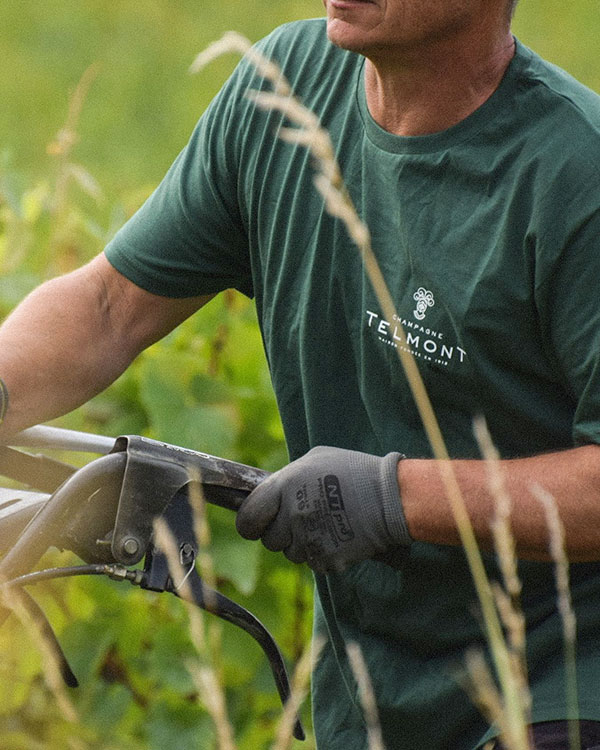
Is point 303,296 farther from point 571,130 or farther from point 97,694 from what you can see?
point 97,694

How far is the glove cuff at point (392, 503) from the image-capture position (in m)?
2.10

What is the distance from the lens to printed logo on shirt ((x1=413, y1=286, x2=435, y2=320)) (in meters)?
2.25

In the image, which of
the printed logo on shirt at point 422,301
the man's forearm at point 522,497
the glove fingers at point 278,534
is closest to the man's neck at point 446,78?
the printed logo on shirt at point 422,301

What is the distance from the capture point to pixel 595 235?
205 cm

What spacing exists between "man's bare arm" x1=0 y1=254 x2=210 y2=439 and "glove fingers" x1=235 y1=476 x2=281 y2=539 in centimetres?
57

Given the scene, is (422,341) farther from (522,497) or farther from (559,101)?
(559,101)

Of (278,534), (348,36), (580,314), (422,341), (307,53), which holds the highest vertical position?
(348,36)

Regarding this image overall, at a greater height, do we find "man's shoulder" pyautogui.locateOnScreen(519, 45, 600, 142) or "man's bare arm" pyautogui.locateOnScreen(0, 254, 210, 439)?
Answer: "man's shoulder" pyautogui.locateOnScreen(519, 45, 600, 142)

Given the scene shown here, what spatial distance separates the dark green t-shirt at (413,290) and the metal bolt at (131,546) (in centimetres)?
57

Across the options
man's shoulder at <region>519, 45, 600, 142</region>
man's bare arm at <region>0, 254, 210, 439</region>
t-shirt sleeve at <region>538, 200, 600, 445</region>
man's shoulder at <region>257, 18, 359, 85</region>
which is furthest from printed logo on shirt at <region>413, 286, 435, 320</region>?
man's bare arm at <region>0, 254, 210, 439</region>

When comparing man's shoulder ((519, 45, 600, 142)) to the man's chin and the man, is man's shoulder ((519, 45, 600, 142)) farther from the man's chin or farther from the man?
the man's chin

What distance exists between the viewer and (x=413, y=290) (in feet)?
7.44

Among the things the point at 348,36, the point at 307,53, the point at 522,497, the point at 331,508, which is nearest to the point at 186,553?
the point at 331,508

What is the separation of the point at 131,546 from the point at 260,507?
0.21 metres
